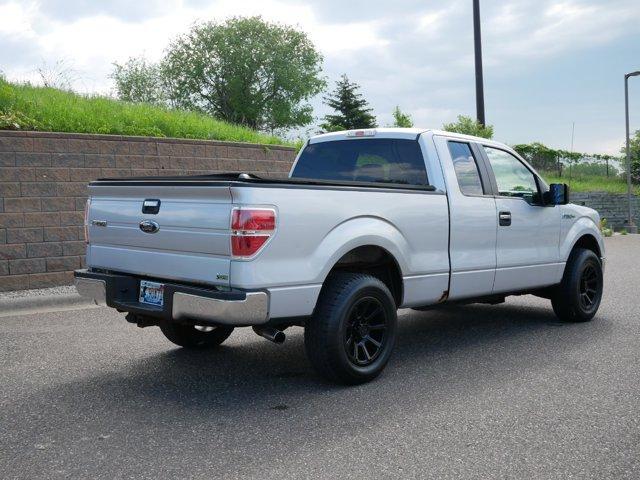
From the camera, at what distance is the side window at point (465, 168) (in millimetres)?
6133

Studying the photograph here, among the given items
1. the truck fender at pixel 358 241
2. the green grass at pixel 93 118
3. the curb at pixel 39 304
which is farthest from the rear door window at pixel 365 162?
the green grass at pixel 93 118

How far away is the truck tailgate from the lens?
4414mm

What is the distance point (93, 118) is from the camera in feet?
36.1

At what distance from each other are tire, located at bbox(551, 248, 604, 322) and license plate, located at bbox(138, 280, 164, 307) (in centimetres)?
448

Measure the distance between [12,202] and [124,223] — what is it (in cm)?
511

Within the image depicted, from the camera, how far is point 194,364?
18.8 ft

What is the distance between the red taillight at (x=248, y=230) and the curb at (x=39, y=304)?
16.1 ft

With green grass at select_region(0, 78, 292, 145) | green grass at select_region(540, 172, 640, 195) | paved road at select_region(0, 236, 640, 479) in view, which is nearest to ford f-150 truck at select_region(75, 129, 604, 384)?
paved road at select_region(0, 236, 640, 479)

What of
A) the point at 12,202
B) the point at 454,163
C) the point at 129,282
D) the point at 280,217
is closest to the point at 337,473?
the point at 280,217

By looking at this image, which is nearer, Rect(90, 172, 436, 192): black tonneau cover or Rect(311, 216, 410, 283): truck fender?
Rect(90, 172, 436, 192): black tonneau cover

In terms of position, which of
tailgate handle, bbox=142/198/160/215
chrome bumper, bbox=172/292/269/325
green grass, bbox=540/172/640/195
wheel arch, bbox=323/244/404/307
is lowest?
chrome bumper, bbox=172/292/269/325

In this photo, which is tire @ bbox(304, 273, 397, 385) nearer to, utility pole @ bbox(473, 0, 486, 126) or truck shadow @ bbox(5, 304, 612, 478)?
truck shadow @ bbox(5, 304, 612, 478)

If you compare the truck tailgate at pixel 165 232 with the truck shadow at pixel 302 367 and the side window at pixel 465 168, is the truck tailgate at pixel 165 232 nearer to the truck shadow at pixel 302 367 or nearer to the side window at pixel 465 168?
the truck shadow at pixel 302 367

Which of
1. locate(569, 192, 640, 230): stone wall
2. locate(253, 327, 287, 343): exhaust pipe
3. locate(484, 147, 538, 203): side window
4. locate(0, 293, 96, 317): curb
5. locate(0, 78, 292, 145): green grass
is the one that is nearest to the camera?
locate(253, 327, 287, 343): exhaust pipe
